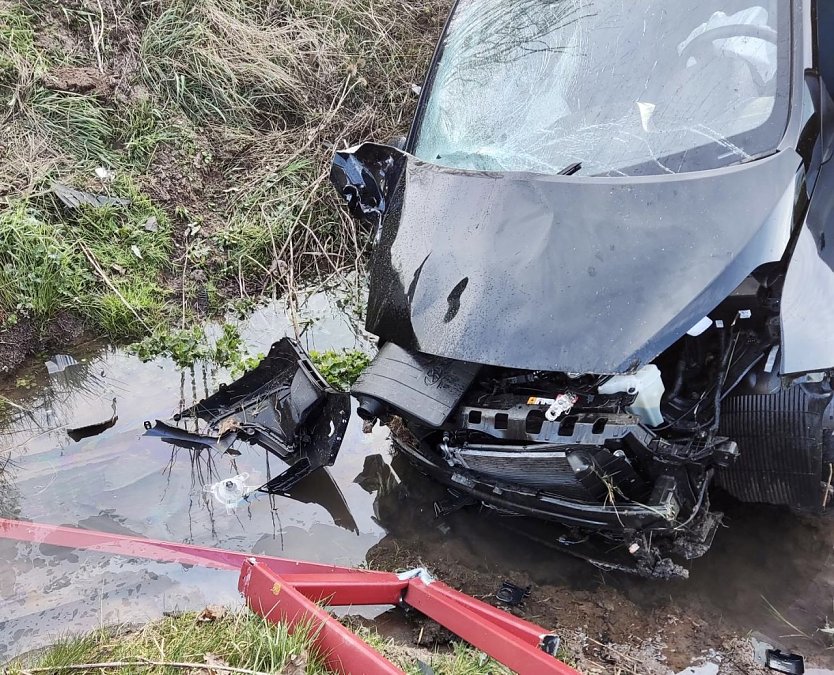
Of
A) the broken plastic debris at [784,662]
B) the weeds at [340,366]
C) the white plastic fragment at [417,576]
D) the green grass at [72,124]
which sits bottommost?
the broken plastic debris at [784,662]

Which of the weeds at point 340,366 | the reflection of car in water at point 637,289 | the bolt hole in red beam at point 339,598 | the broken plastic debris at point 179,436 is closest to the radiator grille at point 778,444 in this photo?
the reflection of car in water at point 637,289

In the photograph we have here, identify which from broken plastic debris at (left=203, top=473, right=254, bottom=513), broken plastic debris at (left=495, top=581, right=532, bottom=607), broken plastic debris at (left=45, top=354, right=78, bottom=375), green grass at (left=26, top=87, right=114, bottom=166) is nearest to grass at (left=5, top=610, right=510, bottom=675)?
broken plastic debris at (left=495, top=581, right=532, bottom=607)

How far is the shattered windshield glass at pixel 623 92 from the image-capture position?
2.48 m

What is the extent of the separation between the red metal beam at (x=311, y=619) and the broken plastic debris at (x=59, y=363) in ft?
6.37

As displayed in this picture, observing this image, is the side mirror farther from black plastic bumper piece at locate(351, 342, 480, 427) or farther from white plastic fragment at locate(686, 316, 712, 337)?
white plastic fragment at locate(686, 316, 712, 337)

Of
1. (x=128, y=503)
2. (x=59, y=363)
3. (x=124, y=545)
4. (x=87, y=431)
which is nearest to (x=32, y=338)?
(x=59, y=363)

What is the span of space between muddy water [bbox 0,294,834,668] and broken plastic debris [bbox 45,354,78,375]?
41 mm

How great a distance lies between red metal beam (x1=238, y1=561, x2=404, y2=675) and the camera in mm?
2039

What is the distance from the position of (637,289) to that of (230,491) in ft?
6.70

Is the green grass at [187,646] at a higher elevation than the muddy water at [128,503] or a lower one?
lower

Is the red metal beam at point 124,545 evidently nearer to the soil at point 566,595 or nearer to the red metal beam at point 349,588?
the red metal beam at point 349,588

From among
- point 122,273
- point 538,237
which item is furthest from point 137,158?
point 538,237

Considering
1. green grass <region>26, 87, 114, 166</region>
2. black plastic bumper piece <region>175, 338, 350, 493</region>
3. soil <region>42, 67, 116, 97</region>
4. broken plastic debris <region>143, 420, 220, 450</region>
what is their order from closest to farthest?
black plastic bumper piece <region>175, 338, 350, 493</region> → broken plastic debris <region>143, 420, 220, 450</region> → green grass <region>26, 87, 114, 166</region> → soil <region>42, 67, 116, 97</region>

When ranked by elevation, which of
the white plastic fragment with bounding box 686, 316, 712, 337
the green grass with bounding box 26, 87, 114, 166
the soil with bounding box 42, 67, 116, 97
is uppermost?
the soil with bounding box 42, 67, 116, 97
